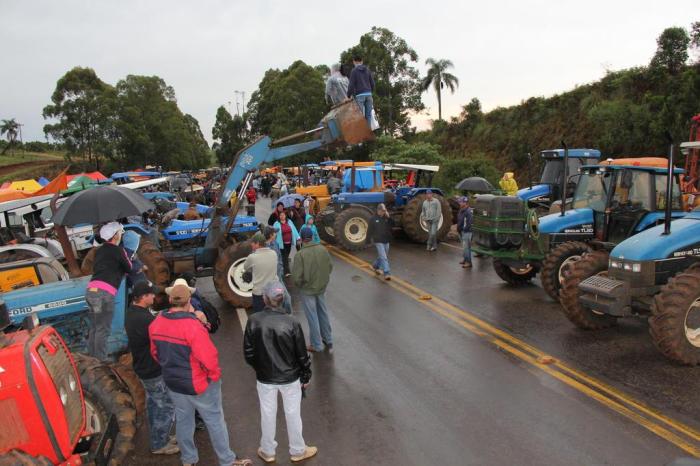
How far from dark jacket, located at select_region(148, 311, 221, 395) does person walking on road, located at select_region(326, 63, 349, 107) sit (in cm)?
783

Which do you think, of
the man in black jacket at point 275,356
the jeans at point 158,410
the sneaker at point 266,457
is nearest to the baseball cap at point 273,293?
the man in black jacket at point 275,356

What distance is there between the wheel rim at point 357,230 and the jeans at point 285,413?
10183 mm

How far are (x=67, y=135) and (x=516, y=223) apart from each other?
37.2m

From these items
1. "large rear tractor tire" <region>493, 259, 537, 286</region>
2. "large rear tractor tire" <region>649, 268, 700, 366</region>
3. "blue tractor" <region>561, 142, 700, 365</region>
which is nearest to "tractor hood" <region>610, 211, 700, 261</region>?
"blue tractor" <region>561, 142, 700, 365</region>

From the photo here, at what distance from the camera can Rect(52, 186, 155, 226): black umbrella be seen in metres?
7.00

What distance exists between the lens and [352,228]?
14.9m

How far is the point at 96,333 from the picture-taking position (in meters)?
5.80

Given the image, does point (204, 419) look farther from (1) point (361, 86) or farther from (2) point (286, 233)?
(1) point (361, 86)

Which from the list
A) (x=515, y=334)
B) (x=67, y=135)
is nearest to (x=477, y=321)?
(x=515, y=334)

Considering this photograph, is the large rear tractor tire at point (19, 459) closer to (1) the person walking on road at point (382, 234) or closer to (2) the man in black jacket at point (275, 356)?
(2) the man in black jacket at point (275, 356)

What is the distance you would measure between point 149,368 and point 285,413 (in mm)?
1242

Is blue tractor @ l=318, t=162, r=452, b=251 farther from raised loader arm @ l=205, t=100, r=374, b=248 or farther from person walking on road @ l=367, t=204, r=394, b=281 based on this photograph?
raised loader arm @ l=205, t=100, r=374, b=248

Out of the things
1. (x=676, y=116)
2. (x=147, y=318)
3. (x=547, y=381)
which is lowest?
(x=547, y=381)

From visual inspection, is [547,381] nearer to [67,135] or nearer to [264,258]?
[264,258]
